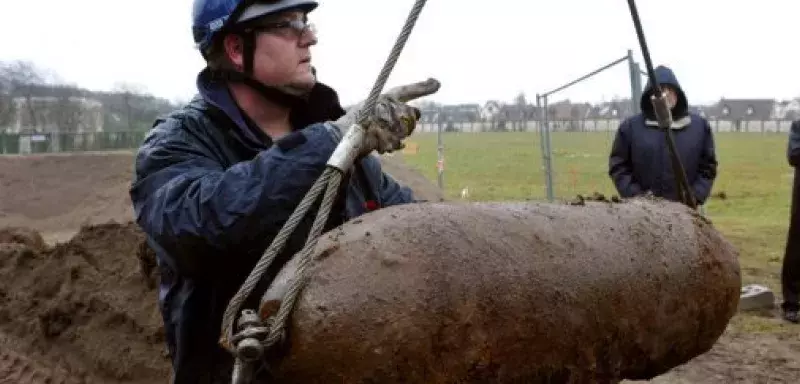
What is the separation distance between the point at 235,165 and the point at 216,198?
125 millimetres

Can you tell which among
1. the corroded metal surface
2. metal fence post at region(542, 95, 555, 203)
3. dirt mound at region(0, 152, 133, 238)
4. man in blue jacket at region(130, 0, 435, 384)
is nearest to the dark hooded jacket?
man in blue jacket at region(130, 0, 435, 384)

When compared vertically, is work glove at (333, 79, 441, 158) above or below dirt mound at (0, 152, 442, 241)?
above

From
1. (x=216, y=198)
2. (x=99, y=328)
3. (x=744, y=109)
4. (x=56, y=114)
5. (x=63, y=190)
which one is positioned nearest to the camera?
(x=216, y=198)

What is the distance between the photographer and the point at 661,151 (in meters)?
8.02

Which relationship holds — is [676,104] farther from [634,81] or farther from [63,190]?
[63,190]

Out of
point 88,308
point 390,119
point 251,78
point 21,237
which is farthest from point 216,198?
point 21,237

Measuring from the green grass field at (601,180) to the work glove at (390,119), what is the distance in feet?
25.9

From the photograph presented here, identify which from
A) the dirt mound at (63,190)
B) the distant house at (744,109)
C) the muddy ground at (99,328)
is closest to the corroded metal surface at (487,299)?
the muddy ground at (99,328)

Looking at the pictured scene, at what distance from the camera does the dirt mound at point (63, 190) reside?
20.8 m

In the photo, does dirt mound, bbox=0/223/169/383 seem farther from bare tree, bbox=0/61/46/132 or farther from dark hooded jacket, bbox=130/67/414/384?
bare tree, bbox=0/61/46/132

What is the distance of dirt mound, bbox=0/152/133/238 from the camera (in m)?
20.8

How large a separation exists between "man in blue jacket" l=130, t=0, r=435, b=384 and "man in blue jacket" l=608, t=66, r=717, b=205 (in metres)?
5.35

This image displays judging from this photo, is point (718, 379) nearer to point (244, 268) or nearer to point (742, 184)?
point (244, 268)

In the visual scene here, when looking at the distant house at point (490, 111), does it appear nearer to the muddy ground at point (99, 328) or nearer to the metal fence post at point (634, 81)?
the metal fence post at point (634, 81)
